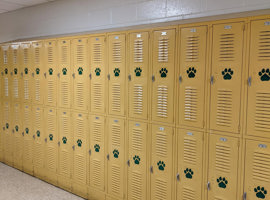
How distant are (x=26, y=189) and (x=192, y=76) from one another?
3641mm

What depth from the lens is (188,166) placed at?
312cm

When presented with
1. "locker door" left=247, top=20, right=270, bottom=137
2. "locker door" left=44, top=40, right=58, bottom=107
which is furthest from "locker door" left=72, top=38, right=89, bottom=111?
"locker door" left=247, top=20, right=270, bottom=137

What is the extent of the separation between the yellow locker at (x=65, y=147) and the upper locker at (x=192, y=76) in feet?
7.05

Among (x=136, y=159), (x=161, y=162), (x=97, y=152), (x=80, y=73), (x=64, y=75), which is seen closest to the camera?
(x=161, y=162)

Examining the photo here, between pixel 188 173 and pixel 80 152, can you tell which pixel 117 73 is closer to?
pixel 80 152

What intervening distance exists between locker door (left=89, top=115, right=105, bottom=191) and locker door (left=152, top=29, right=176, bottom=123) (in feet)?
3.35

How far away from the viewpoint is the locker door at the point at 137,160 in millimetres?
3518

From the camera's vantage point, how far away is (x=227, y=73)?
9.16 ft

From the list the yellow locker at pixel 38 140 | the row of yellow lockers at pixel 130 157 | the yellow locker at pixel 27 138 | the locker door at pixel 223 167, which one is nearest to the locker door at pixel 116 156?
the row of yellow lockers at pixel 130 157

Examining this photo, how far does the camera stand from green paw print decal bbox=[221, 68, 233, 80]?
277 centimetres

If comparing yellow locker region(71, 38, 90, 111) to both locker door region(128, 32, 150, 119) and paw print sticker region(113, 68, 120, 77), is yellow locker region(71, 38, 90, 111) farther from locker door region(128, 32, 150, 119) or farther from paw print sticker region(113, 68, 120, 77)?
locker door region(128, 32, 150, 119)

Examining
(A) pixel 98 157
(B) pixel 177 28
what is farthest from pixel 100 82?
(B) pixel 177 28

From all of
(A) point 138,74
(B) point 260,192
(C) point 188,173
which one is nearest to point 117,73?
(A) point 138,74

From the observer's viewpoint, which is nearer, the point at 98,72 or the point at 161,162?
the point at 161,162
